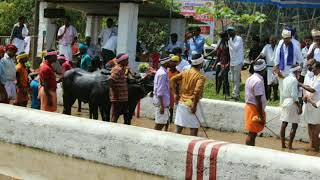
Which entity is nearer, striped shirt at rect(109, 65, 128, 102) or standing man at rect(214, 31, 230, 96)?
striped shirt at rect(109, 65, 128, 102)

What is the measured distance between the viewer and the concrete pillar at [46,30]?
1800cm

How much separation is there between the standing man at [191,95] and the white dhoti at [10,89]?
3262mm

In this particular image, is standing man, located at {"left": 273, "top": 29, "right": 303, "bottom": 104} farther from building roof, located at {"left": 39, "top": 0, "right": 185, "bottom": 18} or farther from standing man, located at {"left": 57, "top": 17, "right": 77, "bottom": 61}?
standing man, located at {"left": 57, "top": 17, "right": 77, "bottom": 61}

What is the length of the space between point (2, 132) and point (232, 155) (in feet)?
10.9

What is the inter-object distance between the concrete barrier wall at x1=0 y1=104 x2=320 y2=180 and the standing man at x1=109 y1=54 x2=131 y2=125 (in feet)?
8.70

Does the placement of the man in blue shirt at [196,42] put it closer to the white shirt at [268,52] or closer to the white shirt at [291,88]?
the white shirt at [268,52]

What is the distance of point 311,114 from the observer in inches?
388

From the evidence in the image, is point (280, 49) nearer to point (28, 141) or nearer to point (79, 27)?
point (28, 141)

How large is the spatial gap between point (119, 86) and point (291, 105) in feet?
9.33

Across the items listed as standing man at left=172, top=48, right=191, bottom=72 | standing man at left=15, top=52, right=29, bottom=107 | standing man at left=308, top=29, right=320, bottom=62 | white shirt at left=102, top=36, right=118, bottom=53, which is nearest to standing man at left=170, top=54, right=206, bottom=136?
standing man at left=172, top=48, right=191, bottom=72

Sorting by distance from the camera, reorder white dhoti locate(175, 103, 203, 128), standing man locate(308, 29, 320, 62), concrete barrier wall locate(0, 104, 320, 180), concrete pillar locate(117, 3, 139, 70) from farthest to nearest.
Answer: concrete pillar locate(117, 3, 139, 70) → standing man locate(308, 29, 320, 62) → white dhoti locate(175, 103, 203, 128) → concrete barrier wall locate(0, 104, 320, 180)

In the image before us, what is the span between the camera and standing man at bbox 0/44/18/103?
1032 cm

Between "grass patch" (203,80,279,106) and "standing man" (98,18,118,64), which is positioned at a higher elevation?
"standing man" (98,18,118,64)

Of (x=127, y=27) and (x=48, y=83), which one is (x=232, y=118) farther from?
(x=127, y=27)
